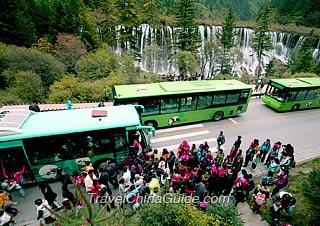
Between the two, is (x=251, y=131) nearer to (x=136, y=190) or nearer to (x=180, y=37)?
(x=136, y=190)

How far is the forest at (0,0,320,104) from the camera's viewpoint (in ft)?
64.6

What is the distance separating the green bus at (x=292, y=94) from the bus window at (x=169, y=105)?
30.0 ft

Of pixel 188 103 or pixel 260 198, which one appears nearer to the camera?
pixel 260 198

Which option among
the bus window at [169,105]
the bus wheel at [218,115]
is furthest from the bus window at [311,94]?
the bus window at [169,105]

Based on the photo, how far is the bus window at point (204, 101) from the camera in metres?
14.2

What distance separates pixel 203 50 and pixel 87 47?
665 inches

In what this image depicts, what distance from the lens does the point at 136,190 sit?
23.5 ft

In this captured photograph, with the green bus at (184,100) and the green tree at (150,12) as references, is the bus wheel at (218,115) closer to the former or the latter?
the green bus at (184,100)

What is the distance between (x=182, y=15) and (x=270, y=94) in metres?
18.8

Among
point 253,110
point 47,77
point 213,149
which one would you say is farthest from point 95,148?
point 47,77

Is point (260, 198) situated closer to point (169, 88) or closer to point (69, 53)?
point (169, 88)

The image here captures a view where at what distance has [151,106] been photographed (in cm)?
1296

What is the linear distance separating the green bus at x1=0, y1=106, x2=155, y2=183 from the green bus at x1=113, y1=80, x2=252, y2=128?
3.13 m

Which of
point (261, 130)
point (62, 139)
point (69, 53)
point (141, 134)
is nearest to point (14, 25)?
point (69, 53)
